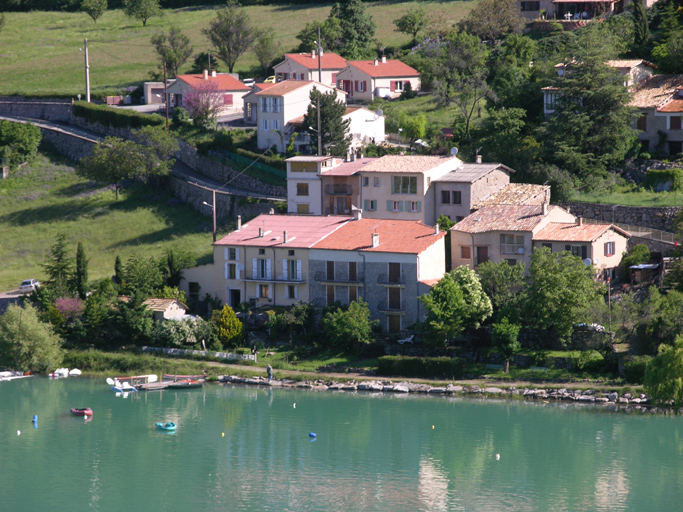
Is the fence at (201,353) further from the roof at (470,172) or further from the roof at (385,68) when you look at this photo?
the roof at (385,68)

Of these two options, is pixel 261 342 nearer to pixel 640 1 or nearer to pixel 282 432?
pixel 282 432

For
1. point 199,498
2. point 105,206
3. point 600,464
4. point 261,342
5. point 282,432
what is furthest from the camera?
point 105,206

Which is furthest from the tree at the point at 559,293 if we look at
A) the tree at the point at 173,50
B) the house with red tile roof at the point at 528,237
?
the tree at the point at 173,50

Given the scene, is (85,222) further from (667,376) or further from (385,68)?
(667,376)

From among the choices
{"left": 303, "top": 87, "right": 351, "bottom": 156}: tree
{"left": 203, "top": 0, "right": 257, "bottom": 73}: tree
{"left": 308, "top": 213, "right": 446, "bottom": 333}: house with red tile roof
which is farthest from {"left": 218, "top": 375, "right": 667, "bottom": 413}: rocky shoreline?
{"left": 203, "top": 0, "right": 257, "bottom": 73}: tree

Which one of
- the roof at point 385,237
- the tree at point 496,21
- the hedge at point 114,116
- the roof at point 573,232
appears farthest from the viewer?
the tree at point 496,21

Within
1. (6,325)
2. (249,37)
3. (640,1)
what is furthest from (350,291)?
(249,37)
